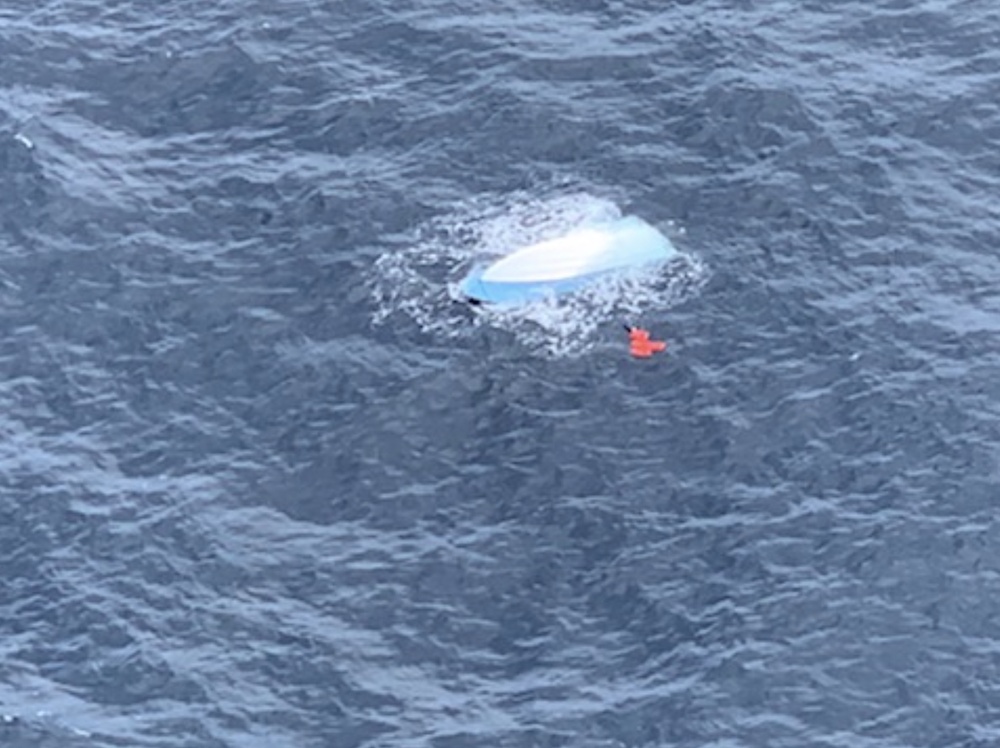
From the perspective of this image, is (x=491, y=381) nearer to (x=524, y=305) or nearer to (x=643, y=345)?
(x=524, y=305)

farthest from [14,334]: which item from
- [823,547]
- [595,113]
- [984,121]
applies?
[984,121]

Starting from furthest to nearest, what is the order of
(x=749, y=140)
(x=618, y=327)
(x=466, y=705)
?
(x=749, y=140)
(x=618, y=327)
(x=466, y=705)

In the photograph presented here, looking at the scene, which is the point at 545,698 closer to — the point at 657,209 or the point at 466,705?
the point at 466,705

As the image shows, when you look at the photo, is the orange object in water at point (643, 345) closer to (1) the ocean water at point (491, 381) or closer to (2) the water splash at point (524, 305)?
(1) the ocean water at point (491, 381)

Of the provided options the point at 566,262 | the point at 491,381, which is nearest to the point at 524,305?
the point at 566,262

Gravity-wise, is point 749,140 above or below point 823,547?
above

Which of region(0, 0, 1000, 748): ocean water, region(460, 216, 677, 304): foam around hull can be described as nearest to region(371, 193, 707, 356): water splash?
region(0, 0, 1000, 748): ocean water

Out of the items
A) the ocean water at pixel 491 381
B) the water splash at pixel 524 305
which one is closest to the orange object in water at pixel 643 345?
the ocean water at pixel 491 381
